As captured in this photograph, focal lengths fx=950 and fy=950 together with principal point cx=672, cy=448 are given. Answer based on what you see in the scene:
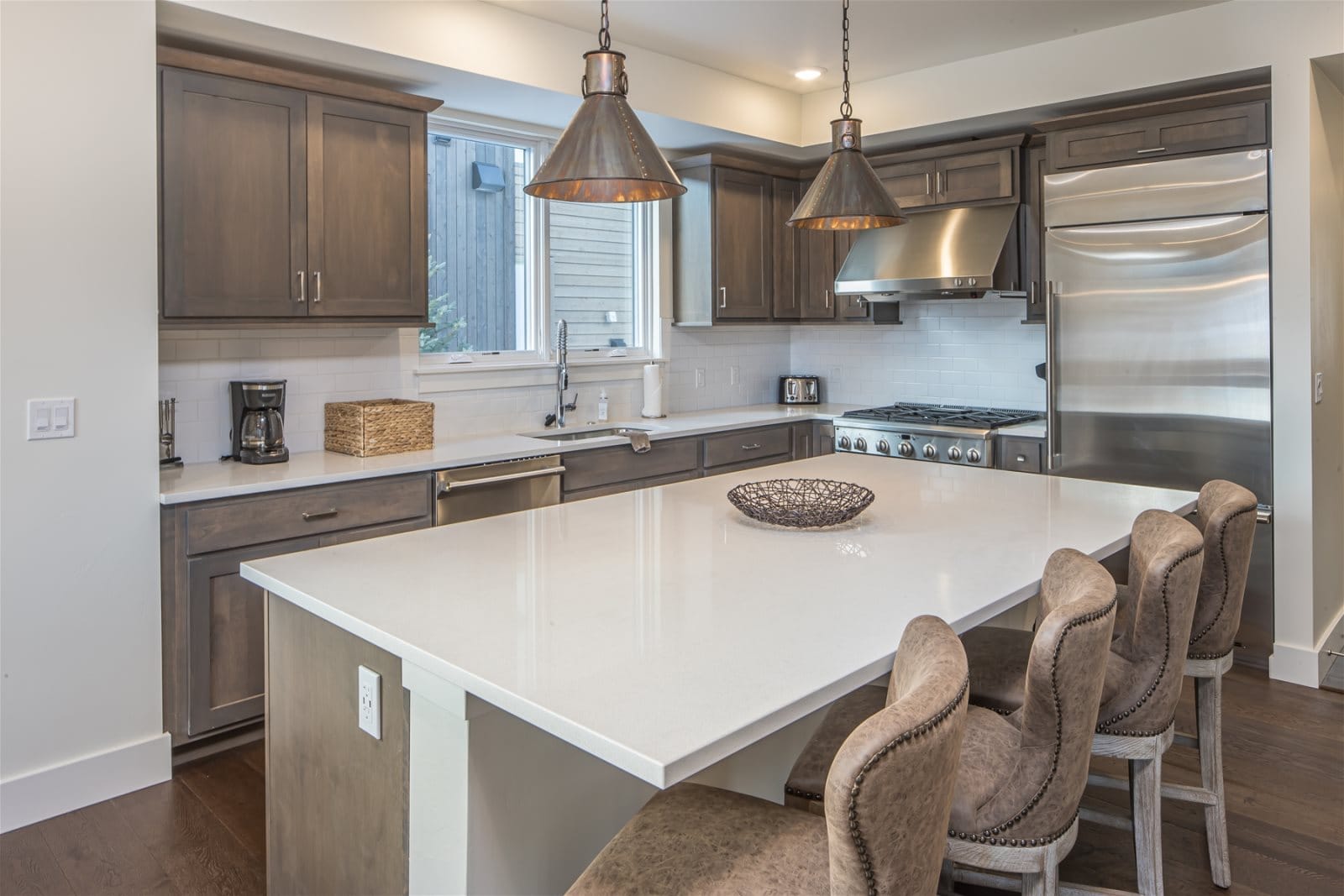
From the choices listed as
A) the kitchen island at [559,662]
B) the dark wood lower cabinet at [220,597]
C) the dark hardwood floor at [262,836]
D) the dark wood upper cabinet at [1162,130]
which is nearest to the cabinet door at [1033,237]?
the dark wood upper cabinet at [1162,130]

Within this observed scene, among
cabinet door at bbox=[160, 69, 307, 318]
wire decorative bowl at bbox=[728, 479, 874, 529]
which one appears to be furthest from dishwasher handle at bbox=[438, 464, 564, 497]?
wire decorative bowl at bbox=[728, 479, 874, 529]

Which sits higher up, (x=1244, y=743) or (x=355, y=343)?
(x=355, y=343)

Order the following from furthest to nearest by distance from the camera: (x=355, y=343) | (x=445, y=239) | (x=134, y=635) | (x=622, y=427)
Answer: (x=622, y=427)
(x=445, y=239)
(x=355, y=343)
(x=134, y=635)

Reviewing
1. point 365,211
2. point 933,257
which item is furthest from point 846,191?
point 933,257

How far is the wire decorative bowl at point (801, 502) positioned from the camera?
2422 millimetres

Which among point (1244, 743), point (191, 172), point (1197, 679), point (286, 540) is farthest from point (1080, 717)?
point (191, 172)

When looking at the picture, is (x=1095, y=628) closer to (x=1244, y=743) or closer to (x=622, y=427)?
(x=1244, y=743)

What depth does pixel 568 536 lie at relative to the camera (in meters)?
2.36

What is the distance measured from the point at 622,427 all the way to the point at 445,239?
123 cm

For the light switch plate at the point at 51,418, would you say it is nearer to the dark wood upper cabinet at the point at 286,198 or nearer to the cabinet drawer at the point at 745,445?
the dark wood upper cabinet at the point at 286,198

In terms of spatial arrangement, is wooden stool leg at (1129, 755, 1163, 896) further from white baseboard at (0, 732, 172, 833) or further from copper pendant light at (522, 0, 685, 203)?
white baseboard at (0, 732, 172, 833)

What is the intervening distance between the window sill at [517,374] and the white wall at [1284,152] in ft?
8.36

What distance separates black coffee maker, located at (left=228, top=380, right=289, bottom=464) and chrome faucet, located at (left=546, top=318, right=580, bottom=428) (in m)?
1.49

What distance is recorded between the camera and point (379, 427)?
12.2 feet
